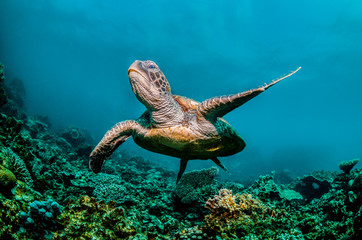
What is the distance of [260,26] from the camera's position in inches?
1251

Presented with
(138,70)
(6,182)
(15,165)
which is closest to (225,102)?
(138,70)

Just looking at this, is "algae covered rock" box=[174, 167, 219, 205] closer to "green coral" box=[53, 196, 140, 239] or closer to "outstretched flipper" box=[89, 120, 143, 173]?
"outstretched flipper" box=[89, 120, 143, 173]

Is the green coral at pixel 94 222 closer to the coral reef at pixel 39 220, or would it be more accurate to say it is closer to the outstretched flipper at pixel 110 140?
the coral reef at pixel 39 220

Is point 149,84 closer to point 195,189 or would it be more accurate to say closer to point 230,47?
point 195,189

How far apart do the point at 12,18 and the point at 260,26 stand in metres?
61.4

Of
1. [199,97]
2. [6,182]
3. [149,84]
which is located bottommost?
[6,182]

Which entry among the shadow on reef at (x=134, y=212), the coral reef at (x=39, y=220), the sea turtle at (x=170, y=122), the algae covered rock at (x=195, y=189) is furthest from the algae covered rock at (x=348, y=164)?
the coral reef at (x=39, y=220)

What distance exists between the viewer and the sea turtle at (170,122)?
3.01 m

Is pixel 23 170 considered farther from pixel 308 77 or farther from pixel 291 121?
pixel 291 121

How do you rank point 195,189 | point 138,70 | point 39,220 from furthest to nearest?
point 195,189
point 138,70
point 39,220

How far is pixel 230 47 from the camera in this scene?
34.7 m

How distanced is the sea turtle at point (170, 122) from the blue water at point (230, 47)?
22987mm

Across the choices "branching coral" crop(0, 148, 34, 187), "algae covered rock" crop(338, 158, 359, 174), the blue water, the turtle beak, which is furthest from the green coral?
the blue water

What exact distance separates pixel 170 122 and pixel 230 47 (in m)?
36.0
